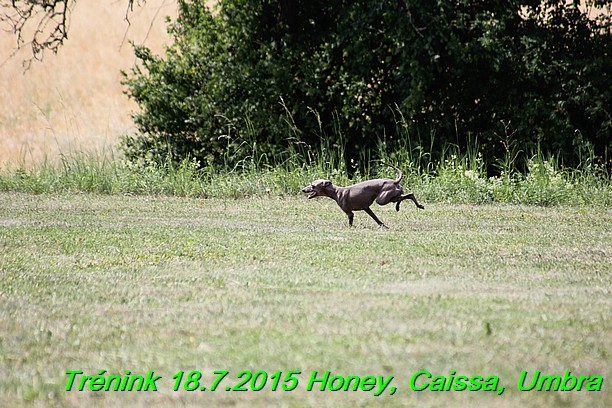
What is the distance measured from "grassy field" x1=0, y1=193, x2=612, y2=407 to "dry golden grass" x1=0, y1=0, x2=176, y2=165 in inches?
478

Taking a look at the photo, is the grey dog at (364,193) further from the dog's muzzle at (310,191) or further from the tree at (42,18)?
the tree at (42,18)

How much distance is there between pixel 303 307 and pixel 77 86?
78.7 feet

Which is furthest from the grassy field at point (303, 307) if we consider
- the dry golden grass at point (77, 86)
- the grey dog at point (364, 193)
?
the dry golden grass at point (77, 86)

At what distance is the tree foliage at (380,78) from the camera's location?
14539 millimetres

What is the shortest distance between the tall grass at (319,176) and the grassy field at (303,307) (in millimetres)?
3063

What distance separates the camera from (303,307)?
18.1ft

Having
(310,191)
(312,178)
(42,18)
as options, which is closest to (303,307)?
(310,191)

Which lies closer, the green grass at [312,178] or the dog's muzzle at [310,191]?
the dog's muzzle at [310,191]

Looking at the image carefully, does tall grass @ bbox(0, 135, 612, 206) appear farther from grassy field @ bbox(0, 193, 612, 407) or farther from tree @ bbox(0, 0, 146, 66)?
grassy field @ bbox(0, 193, 612, 407)

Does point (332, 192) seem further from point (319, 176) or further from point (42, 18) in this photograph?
point (42, 18)

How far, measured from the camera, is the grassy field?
4.14 metres

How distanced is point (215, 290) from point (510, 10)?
398 inches

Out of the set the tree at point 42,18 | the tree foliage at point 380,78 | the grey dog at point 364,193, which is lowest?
the grey dog at point 364,193

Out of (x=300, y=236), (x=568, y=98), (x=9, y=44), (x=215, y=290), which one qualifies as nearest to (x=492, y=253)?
(x=300, y=236)
